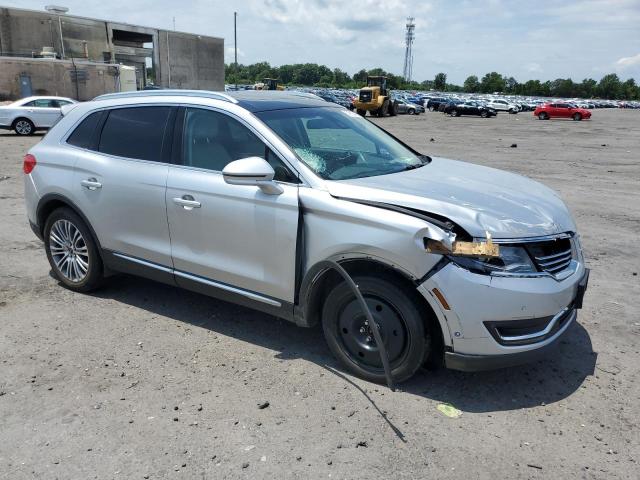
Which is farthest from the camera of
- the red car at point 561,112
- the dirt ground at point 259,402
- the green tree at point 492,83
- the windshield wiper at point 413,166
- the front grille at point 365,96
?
the green tree at point 492,83

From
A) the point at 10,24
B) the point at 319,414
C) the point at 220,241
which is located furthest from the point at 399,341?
the point at 10,24

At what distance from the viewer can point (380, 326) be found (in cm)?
337

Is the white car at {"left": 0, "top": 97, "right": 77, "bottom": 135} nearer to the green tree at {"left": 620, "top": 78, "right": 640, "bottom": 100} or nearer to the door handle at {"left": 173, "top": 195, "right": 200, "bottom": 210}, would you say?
the door handle at {"left": 173, "top": 195, "right": 200, "bottom": 210}

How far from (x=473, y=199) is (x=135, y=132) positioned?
2809mm

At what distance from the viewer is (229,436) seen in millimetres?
3012

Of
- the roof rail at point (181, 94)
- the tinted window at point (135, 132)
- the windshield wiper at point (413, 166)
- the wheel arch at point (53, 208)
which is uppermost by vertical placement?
the roof rail at point (181, 94)

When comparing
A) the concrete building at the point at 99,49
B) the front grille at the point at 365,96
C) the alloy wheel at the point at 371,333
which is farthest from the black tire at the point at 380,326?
the concrete building at the point at 99,49

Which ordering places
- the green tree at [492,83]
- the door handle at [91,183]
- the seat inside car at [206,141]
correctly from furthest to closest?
the green tree at [492,83] → the door handle at [91,183] → the seat inside car at [206,141]

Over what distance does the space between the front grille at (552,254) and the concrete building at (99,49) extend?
45.2 meters

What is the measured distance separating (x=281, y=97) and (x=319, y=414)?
2.64 meters

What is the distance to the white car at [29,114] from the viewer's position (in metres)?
19.8

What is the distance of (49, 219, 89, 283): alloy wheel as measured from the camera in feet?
16.1

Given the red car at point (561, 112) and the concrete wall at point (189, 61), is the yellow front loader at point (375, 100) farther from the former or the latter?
the concrete wall at point (189, 61)

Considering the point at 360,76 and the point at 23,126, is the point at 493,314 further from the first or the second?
the point at 360,76
